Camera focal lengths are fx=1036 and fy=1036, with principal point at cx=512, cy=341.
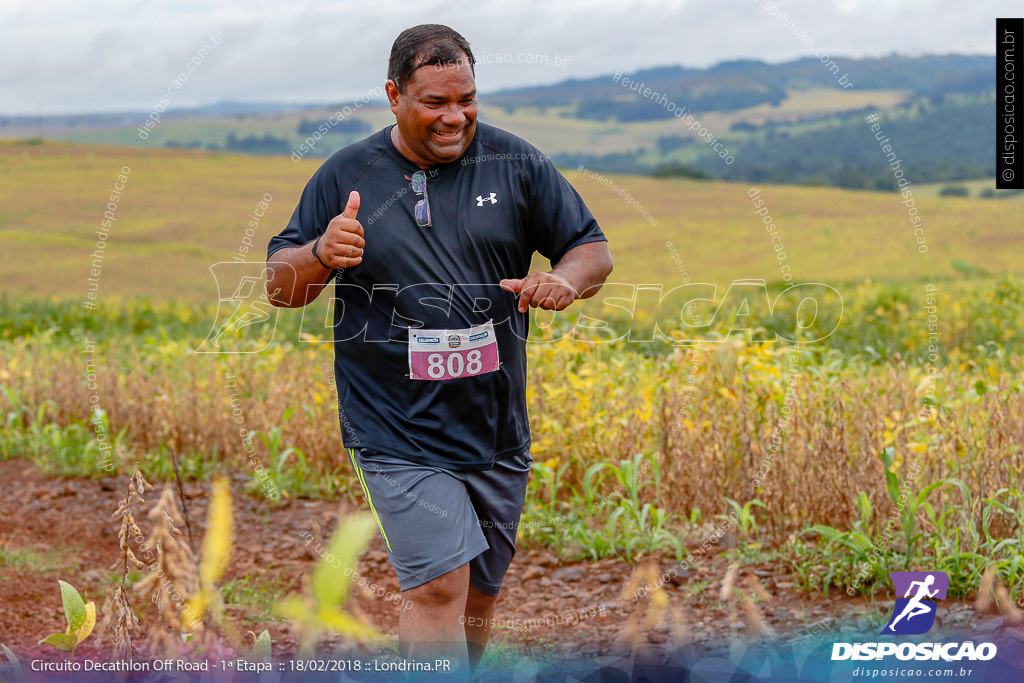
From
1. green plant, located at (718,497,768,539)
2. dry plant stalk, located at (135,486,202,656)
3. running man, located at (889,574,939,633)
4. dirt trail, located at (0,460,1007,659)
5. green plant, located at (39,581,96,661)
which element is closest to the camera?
dry plant stalk, located at (135,486,202,656)

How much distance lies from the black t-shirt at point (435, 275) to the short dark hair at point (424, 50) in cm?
24

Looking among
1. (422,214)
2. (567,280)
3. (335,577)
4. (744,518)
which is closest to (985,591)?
(744,518)

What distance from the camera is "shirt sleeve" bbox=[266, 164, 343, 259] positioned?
3064mm

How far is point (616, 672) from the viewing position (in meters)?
2.35

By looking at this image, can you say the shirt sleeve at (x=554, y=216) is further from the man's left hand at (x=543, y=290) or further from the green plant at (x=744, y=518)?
the green plant at (x=744, y=518)

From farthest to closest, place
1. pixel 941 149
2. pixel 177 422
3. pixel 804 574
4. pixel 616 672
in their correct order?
pixel 941 149, pixel 177 422, pixel 804 574, pixel 616 672

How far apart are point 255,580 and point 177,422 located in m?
2.09

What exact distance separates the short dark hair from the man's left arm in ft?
2.01

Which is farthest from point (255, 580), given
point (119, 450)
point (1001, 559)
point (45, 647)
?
point (1001, 559)

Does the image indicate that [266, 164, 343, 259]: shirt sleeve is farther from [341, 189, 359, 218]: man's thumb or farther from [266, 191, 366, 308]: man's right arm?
[341, 189, 359, 218]: man's thumb

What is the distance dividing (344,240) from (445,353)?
0.43 m

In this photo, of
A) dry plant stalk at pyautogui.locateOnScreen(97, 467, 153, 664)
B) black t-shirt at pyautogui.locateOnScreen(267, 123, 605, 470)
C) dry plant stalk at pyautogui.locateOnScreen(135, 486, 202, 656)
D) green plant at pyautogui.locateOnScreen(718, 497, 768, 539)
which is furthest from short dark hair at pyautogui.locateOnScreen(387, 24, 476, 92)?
green plant at pyautogui.locateOnScreen(718, 497, 768, 539)

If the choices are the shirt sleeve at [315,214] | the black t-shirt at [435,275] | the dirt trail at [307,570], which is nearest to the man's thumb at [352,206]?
the black t-shirt at [435,275]

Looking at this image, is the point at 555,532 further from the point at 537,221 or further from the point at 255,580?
the point at 537,221
